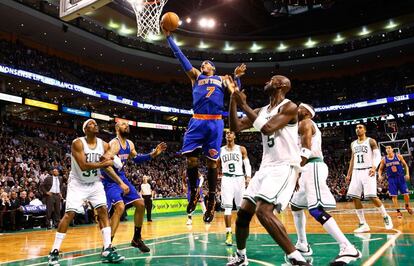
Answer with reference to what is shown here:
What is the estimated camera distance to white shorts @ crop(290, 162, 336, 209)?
5.63m

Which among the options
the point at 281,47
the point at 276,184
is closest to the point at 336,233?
the point at 276,184

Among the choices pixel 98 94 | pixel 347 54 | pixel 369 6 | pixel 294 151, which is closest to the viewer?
pixel 294 151

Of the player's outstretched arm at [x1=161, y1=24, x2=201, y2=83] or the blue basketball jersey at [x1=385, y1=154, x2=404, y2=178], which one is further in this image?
the blue basketball jersey at [x1=385, y1=154, x2=404, y2=178]

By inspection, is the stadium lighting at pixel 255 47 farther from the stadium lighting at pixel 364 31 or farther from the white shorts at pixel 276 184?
the white shorts at pixel 276 184

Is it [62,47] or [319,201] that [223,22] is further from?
[319,201]

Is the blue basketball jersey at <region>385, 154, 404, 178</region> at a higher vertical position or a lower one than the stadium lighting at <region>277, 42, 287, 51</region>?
lower

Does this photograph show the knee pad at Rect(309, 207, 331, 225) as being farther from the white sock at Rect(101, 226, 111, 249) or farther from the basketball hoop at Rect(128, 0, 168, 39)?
the basketball hoop at Rect(128, 0, 168, 39)

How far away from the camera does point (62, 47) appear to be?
30.8m

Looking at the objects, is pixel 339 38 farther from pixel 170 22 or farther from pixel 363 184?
pixel 170 22

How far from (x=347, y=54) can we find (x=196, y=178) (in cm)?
3551

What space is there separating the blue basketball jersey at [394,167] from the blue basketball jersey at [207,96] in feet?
29.5

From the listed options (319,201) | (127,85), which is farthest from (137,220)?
(127,85)

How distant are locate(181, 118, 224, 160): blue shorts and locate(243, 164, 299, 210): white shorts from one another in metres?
1.49

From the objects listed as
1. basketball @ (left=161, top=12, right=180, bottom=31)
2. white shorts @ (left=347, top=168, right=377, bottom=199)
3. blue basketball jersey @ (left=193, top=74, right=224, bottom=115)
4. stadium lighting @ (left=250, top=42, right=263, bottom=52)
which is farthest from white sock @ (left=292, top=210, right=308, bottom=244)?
stadium lighting @ (left=250, top=42, right=263, bottom=52)
